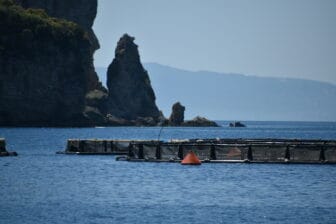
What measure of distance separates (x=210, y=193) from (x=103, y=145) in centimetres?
3375

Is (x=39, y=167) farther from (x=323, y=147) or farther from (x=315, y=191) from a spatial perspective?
(x=315, y=191)

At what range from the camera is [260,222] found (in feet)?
145

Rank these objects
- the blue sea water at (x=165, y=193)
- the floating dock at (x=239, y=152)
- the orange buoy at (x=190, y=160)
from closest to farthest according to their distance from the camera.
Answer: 1. the blue sea water at (x=165, y=193)
2. the floating dock at (x=239, y=152)
3. the orange buoy at (x=190, y=160)

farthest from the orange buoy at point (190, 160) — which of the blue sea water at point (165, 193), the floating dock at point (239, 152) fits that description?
the blue sea water at point (165, 193)

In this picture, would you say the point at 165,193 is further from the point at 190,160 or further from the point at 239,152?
the point at 239,152

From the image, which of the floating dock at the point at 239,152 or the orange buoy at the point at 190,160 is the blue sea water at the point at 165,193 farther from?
the orange buoy at the point at 190,160

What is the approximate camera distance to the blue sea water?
151ft

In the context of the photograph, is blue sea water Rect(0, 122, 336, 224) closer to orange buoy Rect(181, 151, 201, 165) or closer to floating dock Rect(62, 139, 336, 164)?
floating dock Rect(62, 139, 336, 164)

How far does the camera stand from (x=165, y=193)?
56.3 m

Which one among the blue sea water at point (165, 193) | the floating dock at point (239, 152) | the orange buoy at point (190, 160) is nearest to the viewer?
the blue sea water at point (165, 193)

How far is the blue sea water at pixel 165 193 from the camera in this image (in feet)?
151

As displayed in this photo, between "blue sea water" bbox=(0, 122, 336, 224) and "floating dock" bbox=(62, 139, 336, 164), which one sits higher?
"floating dock" bbox=(62, 139, 336, 164)

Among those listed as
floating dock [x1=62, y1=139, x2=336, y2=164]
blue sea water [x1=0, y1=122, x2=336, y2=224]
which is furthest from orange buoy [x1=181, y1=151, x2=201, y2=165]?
blue sea water [x1=0, y1=122, x2=336, y2=224]

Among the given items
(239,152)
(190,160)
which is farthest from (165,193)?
(239,152)
